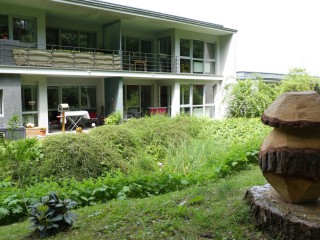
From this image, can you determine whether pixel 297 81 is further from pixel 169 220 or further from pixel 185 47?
pixel 169 220

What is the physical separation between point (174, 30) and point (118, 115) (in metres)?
7.95

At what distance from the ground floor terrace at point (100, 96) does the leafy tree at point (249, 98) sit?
2.85m

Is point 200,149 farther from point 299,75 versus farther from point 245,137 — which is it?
point 299,75

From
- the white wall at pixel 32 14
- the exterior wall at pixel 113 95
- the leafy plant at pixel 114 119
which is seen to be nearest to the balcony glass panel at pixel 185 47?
the exterior wall at pixel 113 95

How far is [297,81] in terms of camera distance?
2169 centimetres

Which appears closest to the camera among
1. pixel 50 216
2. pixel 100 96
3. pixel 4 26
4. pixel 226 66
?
pixel 50 216

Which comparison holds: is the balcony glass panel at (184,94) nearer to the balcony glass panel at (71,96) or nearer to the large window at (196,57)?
the large window at (196,57)

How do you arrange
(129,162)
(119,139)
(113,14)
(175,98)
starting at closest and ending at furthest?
(129,162), (119,139), (113,14), (175,98)

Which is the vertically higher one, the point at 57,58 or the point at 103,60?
the point at 103,60

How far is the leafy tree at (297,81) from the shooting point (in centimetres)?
2111

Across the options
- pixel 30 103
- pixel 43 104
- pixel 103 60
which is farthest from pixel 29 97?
pixel 103 60

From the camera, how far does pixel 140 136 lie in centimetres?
1123

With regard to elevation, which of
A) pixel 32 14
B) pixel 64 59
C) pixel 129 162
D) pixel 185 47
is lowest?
pixel 129 162

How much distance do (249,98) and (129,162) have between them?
38.2ft
